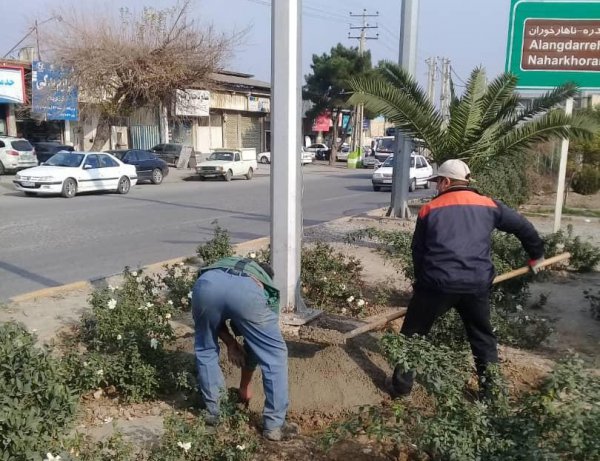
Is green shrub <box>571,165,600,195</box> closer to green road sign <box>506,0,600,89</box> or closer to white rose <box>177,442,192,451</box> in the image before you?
green road sign <box>506,0,600,89</box>

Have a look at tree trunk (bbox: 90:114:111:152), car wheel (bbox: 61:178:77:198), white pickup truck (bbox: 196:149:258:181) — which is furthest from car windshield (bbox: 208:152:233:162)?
car wheel (bbox: 61:178:77:198)

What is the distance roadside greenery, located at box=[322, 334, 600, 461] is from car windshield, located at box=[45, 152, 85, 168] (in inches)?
722

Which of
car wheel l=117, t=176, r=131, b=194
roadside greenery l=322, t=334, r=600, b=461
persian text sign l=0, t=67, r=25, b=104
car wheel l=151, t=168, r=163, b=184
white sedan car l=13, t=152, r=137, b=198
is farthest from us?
persian text sign l=0, t=67, r=25, b=104

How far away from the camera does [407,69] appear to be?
1396 cm

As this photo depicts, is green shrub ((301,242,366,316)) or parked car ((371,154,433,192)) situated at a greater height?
green shrub ((301,242,366,316))

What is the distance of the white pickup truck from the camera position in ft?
95.6

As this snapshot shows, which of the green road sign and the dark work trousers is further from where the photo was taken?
the green road sign

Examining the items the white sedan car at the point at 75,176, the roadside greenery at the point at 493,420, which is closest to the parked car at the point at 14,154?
the white sedan car at the point at 75,176

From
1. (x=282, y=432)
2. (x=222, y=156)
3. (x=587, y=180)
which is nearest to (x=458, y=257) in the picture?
(x=282, y=432)

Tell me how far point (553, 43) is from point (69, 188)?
563 inches

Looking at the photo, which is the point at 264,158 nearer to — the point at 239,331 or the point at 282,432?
the point at 239,331

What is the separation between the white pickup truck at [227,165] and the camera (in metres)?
29.1

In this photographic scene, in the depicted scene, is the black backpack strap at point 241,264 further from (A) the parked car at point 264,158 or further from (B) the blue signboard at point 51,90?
(A) the parked car at point 264,158

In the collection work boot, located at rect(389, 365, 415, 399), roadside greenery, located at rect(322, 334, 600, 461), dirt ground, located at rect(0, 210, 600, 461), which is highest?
roadside greenery, located at rect(322, 334, 600, 461)
